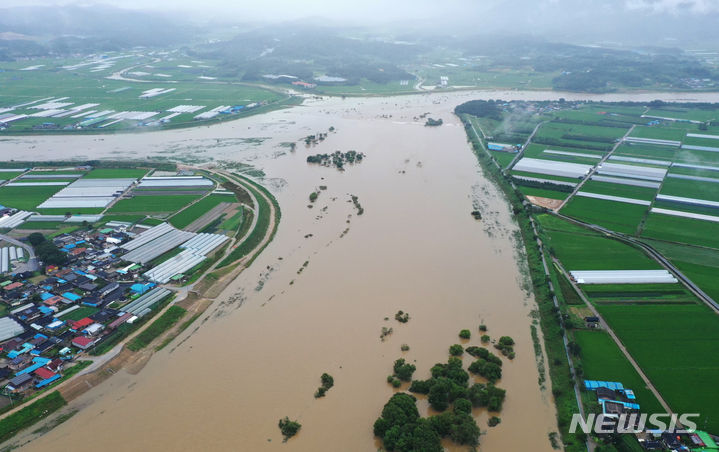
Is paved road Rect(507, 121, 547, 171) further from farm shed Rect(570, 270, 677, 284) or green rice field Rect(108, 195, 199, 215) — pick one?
green rice field Rect(108, 195, 199, 215)

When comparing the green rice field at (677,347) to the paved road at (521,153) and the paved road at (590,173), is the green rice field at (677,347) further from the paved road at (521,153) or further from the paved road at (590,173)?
the paved road at (521,153)

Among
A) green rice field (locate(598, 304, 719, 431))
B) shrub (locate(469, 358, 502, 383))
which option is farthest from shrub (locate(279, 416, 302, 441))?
green rice field (locate(598, 304, 719, 431))

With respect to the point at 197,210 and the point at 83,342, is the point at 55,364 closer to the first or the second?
the point at 83,342

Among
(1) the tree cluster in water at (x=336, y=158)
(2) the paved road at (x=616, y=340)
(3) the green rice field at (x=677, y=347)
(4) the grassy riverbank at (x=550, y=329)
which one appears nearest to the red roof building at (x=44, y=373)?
(4) the grassy riverbank at (x=550, y=329)

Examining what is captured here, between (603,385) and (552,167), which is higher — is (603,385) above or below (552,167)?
below

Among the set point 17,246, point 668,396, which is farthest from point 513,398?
point 17,246

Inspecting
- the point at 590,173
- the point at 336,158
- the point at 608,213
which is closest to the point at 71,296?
the point at 336,158
